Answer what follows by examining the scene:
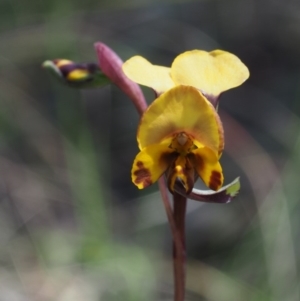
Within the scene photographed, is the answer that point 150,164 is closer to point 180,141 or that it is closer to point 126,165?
point 180,141

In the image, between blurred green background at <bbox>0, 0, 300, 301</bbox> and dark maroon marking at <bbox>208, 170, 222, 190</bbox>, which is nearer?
dark maroon marking at <bbox>208, 170, 222, 190</bbox>

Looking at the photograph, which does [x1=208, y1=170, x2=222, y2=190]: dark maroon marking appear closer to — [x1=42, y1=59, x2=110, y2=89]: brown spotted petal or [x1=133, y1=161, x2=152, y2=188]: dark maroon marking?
[x1=133, y1=161, x2=152, y2=188]: dark maroon marking

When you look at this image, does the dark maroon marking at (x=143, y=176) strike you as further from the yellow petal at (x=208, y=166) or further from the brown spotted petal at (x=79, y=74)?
the brown spotted petal at (x=79, y=74)

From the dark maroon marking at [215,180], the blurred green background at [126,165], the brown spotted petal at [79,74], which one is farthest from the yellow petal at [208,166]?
the blurred green background at [126,165]

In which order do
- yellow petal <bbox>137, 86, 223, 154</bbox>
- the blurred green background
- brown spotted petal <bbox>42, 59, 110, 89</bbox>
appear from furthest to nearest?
the blurred green background, brown spotted petal <bbox>42, 59, 110, 89</bbox>, yellow petal <bbox>137, 86, 223, 154</bbox>

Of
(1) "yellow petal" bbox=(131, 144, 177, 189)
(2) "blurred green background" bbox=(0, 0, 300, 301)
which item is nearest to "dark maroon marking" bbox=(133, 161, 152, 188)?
(1) "yellow petal" bbox=(131, 144, 177, 189)

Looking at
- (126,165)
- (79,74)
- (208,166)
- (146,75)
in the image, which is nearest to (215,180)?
(208,166)

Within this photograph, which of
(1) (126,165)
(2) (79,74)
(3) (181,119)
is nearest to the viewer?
(3) (181,119)
